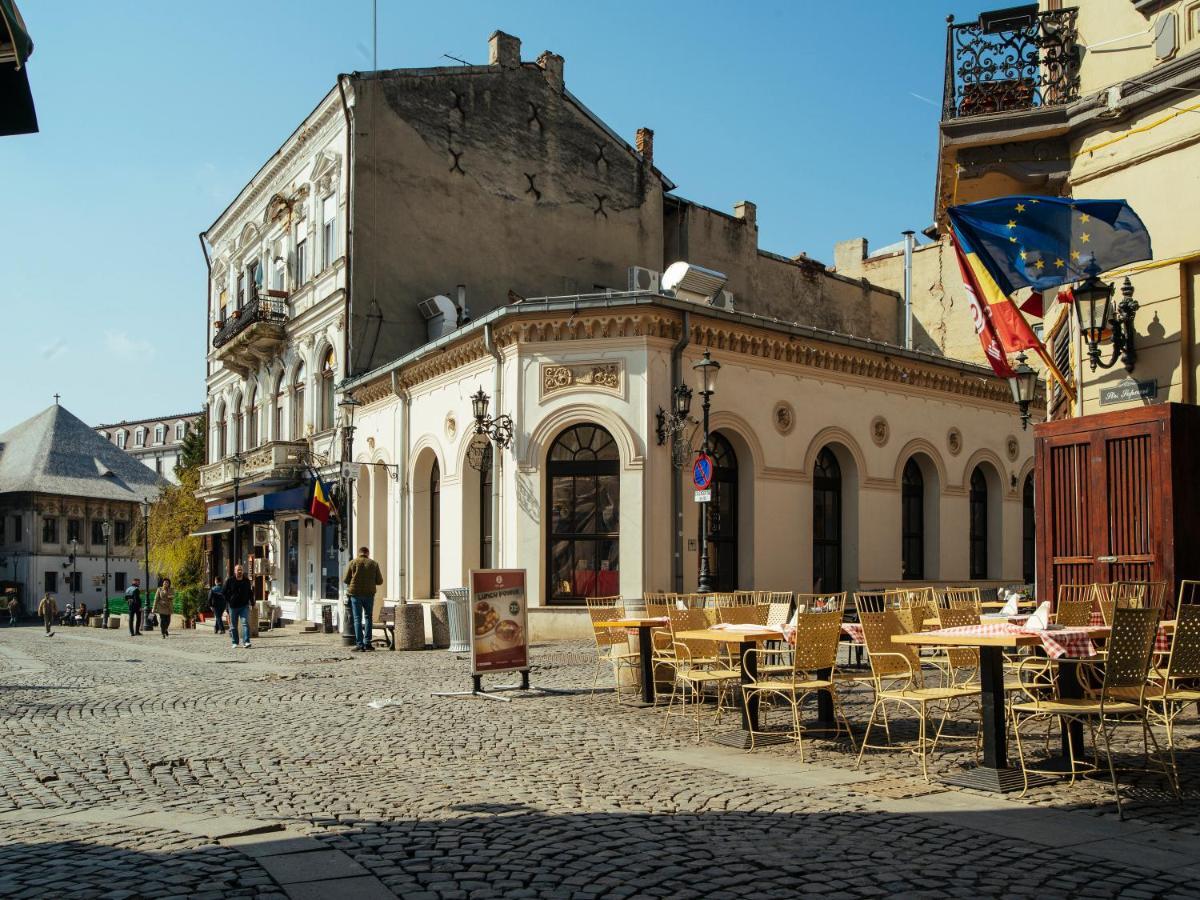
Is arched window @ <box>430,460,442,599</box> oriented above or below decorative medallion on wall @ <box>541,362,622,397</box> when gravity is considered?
below

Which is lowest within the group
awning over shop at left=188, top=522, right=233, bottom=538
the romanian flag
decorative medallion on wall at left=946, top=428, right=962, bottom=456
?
awning over shop at left=188, top=522, right=233, bottom=538

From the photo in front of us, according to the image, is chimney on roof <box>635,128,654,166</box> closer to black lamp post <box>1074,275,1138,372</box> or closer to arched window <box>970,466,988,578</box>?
arched window <box>970,466,988,578</box>

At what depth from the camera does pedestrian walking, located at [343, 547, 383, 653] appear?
19984mm

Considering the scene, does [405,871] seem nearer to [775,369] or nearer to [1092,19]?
[1092,19]

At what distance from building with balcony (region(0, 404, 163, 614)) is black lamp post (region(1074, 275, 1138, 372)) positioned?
6530cm

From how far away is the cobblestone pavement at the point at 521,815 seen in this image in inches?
217

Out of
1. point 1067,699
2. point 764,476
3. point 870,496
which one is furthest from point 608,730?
point 870,496

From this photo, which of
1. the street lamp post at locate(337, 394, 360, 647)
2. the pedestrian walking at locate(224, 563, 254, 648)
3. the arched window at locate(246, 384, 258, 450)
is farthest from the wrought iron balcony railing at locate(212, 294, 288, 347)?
the pedestrian walking at locate(224, 563, 254, 648)

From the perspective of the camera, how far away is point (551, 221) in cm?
2952

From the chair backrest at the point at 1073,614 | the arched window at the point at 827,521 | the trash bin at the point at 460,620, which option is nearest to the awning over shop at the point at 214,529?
the arched window at the point at 827,521

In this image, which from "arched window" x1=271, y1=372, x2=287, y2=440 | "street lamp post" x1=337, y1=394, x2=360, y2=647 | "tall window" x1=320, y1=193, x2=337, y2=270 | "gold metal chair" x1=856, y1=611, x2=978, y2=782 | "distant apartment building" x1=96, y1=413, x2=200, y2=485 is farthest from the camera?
"distant apartment building" x1=96, y1=413, x2=200, y2=485

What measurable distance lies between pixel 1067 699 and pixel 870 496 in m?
16.4

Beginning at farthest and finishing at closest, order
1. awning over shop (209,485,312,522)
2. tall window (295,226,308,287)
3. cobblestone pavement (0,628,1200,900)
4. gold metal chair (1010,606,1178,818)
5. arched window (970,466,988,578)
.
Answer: tall window (295,226,308,287) < awning over shop (209,485,312,522) < arched window (970,466,988,578) < gold metal chair (1010,606,1178,818) < cobblestone pavement (0,628,1200,900)

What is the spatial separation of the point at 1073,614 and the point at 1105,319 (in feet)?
12.1
